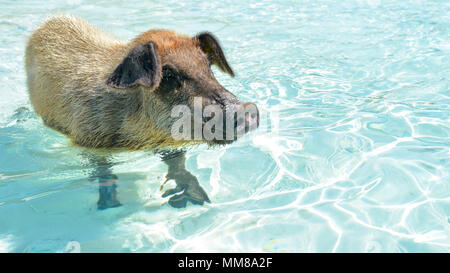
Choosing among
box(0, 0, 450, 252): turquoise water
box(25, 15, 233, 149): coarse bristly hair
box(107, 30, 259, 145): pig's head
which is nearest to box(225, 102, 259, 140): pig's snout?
box(107, 30, 259, 145): pig's head

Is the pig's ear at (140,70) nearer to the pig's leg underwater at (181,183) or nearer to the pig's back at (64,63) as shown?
the pig's back at (64,63)

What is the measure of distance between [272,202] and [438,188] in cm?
137

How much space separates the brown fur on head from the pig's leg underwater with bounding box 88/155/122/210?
0.59 feet

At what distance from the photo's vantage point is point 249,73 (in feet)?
21.5

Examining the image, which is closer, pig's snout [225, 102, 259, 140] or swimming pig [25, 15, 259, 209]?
pig's snout [225, 102, 259, 140]

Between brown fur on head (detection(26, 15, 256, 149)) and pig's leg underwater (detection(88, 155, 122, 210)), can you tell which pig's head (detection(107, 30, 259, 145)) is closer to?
brown fur on head (detection(26, 15, 256, 149))

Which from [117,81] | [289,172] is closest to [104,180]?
[117,81]

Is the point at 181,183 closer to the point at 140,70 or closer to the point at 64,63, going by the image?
the point at 140,70

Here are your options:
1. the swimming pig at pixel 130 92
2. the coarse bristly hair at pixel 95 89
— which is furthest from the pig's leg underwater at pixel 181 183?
the coarse bristly hair at pixel 95 89

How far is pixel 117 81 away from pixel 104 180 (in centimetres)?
96

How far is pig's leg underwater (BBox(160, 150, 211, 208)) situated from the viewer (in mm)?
3567

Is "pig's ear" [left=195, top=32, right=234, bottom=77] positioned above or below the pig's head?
above

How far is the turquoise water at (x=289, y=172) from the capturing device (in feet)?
10.2

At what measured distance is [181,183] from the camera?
3.82m
